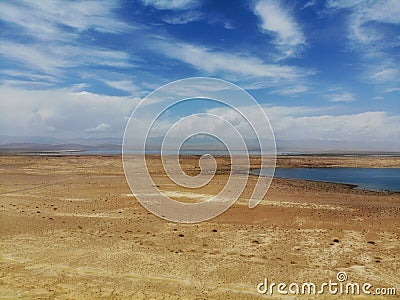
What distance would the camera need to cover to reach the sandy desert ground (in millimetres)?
12930

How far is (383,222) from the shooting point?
23781mm

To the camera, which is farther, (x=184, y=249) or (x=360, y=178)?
(x=360, y=178)

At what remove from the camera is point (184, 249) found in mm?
17594

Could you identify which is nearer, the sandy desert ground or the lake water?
the sandy desert ground

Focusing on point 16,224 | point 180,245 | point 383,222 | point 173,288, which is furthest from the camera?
point 383,222

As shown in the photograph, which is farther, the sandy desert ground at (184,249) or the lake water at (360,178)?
the lake water at (360,178)

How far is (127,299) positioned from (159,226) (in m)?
10.6

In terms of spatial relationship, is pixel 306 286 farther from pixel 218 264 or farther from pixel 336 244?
pixel 336 244

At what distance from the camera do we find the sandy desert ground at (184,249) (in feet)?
42.4

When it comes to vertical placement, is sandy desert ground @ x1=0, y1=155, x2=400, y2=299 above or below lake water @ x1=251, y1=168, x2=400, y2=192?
below

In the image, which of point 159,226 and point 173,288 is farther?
point 159,226

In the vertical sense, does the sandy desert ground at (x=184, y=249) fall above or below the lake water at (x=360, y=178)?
below

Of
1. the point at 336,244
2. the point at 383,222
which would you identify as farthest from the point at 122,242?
the point at 383,222

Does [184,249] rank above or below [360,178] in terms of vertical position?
below
